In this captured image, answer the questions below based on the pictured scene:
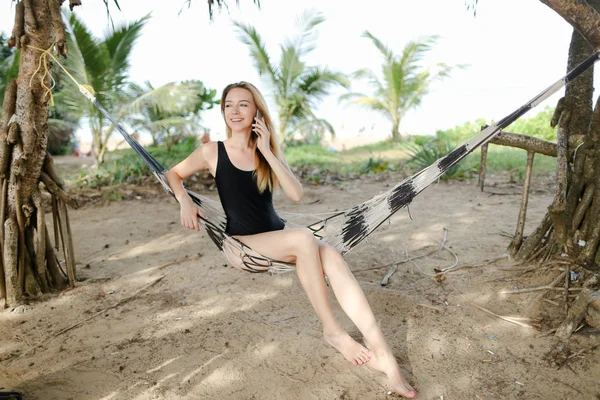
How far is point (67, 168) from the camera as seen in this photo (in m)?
6.70

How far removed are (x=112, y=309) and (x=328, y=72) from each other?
6.60 metres

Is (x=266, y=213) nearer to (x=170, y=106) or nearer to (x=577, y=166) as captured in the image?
(x=577, y=166)

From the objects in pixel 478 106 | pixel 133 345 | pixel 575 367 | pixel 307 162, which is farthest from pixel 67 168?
pixel 478 106

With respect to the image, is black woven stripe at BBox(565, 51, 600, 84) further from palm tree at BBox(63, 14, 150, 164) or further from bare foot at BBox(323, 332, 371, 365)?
palm tree at BBox(63, 14, 150, 164)

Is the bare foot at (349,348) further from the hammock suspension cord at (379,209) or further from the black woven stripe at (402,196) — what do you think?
the black woven stripe at (402,196)

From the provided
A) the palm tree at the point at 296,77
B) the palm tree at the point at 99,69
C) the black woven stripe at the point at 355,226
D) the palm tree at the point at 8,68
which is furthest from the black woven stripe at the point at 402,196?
the palm tree at the point at 296,77

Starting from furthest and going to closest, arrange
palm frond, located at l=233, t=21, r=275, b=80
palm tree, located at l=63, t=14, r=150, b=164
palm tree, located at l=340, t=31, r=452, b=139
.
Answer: palm tree, located at l=340, t=31, r=452, b=139 < palm frond, located at l=233, t=21, r=275, b=80 < palm tree, located at l=63, t=14, r=150, b=164

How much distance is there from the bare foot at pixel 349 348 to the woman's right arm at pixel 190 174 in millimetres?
642

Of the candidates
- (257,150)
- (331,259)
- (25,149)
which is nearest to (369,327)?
(331,259)

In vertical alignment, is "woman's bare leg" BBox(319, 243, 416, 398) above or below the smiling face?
below

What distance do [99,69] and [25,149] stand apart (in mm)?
4112

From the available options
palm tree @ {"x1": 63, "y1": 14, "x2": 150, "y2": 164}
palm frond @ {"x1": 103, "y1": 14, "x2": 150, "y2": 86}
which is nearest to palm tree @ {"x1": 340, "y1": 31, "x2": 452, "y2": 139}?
palm frond @ {"x1": 103, "y1": 14, "x2": 150, "y2": 86}

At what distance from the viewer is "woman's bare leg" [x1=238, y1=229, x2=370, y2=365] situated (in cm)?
157

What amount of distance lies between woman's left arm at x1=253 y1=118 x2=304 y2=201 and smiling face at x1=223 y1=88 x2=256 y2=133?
1.9 inches
